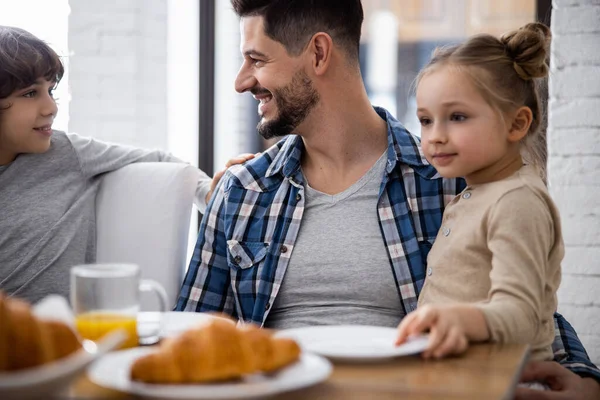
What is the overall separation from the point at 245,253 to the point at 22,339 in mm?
1103

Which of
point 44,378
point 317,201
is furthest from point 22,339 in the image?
point 317,201

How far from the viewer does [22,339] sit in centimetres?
72

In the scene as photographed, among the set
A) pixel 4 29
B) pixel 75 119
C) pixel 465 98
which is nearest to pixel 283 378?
pixel 465 98

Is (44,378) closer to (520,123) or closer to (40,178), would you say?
(520,123)

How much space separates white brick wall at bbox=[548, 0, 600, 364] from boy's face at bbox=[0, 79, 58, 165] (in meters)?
1.62

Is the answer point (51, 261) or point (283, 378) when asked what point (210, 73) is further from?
point (283, 378)

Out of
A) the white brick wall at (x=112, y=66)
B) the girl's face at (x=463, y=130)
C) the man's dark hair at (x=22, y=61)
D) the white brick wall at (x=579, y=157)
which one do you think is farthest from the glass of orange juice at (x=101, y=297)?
the white brick wall at (x=112, y=66)

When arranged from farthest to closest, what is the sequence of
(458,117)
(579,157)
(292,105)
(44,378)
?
(579,157), (292,105), (458,117), (44,378)

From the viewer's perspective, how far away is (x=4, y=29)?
6.86ft

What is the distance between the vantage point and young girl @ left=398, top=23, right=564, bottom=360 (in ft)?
3.78

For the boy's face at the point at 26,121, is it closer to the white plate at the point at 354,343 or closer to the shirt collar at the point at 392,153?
the shirt collar at the point at 392,153

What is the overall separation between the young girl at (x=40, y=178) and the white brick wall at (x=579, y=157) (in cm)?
124

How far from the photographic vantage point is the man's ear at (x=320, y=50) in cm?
198

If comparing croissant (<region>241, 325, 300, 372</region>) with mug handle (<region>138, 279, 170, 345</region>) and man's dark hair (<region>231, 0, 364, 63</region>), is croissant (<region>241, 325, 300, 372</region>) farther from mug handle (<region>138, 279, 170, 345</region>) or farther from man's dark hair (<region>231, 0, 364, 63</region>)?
man's dark hair (<region>231, 0, 364, 63</region>)
